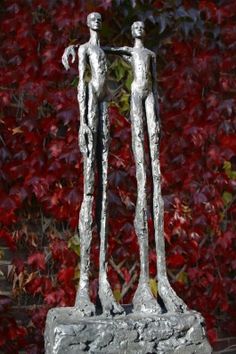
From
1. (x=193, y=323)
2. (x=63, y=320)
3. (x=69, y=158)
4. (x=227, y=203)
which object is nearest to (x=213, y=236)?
(x=227, y=203)

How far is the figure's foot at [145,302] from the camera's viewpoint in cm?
166

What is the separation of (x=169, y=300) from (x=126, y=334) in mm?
175

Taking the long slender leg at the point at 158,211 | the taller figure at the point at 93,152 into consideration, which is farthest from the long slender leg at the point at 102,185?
the long slender leg at the point at 158,211

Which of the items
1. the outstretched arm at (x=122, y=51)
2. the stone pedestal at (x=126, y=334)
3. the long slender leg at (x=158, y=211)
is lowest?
the stone pedestal at (x=126, y=334)

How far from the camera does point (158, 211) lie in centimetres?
173

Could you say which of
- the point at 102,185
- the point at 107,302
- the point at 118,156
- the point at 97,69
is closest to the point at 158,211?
the point at 102,185

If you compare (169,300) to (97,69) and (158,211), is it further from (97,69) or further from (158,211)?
(97,69)

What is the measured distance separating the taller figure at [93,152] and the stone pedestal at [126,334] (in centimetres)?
6

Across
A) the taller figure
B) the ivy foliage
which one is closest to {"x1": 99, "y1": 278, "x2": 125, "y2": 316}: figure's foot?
the taller figure

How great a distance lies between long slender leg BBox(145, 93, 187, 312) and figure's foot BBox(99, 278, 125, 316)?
0.13 metres

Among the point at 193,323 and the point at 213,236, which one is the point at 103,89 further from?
the point at 213,236

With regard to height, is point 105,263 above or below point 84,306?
above

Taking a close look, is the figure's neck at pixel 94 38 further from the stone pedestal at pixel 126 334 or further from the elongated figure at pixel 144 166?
the stone pedestal at pixel 126 334

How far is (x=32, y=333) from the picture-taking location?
2.46 meters
